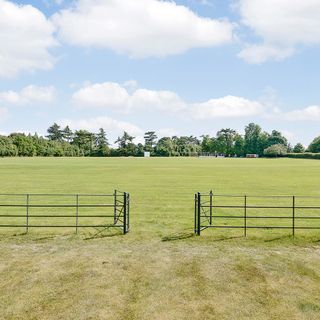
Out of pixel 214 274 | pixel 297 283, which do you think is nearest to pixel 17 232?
pixel 214 274

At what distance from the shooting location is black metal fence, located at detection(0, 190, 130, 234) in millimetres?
15227

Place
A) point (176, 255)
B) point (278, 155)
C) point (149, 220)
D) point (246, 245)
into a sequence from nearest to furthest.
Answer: point (176, 255) < point (246, 245) < point (149, 220) < point (278, 155)

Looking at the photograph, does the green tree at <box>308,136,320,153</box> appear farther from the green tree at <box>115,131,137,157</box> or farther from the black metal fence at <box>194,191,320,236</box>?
the black metal fence at <box>194,191,320,236</box>

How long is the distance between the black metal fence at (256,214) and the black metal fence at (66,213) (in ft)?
12.3

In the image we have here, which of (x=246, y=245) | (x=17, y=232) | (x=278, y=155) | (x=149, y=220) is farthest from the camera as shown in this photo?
(x=278, y=155)

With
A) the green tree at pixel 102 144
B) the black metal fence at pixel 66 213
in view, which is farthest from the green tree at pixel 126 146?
the black metal fence at pixel 66 213

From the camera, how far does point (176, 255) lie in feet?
39.9

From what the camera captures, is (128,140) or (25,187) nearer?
(25,187)

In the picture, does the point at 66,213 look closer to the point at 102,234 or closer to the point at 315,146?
the point at 102,234

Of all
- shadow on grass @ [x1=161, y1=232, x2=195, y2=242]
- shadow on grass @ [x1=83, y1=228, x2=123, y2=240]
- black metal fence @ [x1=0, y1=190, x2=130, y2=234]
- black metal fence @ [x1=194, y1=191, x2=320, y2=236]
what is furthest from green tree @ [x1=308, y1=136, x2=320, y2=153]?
shadow on grass @ [x1=83, y1=228, x2=123, y2=240]

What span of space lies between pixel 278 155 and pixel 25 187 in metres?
161

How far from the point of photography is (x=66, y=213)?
2008 cm

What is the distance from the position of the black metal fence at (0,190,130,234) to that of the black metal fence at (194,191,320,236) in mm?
3753

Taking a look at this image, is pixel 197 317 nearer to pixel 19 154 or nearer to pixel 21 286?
pixel 21 286
